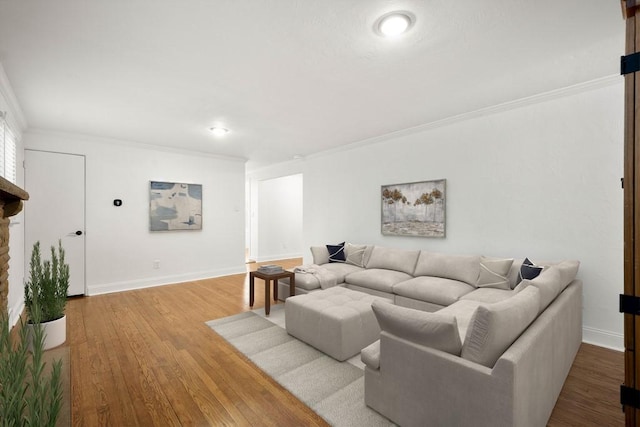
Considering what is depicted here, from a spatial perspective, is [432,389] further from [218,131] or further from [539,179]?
[218,131]

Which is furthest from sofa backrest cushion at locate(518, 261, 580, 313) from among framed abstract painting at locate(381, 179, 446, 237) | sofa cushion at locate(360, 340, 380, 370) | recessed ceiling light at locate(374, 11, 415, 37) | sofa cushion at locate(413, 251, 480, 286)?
recessed ceiling light at locate(374, 11, 415, 37)

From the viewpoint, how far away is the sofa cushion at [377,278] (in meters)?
3.80

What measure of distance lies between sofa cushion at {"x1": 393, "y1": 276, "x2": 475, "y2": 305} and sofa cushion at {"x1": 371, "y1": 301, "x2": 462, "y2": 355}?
1644mm

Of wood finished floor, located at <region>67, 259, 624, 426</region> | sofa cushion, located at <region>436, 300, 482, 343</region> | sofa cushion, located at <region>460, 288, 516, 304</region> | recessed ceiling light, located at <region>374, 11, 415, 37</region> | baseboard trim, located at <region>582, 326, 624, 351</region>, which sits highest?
recessed ceiling light, located at <region>374, 11, 415, 37</region>

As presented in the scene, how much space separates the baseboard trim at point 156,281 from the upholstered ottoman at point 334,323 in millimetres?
3344

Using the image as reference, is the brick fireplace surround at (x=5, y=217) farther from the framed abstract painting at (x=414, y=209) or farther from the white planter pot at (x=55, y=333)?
the framed abstract painting at (x=414, y=209)

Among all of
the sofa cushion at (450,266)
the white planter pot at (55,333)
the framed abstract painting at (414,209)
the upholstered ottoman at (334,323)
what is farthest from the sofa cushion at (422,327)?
the white planter pot at (55,333)

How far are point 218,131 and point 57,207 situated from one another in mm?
2683

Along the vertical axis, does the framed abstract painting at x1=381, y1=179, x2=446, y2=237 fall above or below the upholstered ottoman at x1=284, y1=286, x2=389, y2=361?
above

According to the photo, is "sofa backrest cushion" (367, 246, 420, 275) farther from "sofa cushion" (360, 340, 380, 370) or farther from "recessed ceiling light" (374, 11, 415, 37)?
"recessed ceiling light" (374, 11, 415, 37)

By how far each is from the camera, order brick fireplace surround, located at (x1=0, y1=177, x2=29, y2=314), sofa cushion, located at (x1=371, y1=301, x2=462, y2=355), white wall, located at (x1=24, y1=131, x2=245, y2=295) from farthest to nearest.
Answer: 1. white wall, located at (x1=24, y1=131, x2=245, y2=295)
2. sofa cushion, located at (x1=371, y1=301, x2=462, y2=355)
3. brick fireplace surround, located at (x1=0, y1=177, x2=29, y2=314)

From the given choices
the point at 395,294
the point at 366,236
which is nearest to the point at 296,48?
the point at 395,294

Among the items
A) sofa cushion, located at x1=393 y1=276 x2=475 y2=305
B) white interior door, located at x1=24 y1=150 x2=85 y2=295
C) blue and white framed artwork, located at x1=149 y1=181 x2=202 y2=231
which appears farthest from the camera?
blue and white framed artwork, located at x1=149 y1=181 x2=202 y2=231

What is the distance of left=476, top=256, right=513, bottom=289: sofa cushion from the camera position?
10.7 feet
